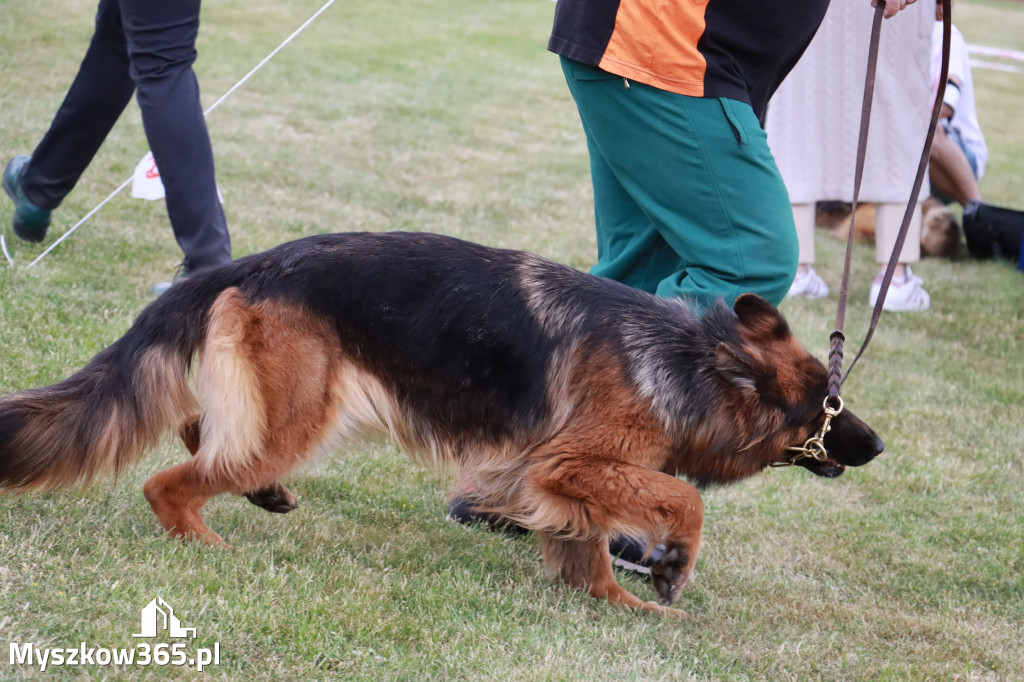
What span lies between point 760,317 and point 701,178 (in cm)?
47

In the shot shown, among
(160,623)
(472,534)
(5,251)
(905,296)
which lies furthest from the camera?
(905,296)

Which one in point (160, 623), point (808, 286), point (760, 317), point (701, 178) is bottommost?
point (808, 286)

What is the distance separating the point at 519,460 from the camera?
303 cm

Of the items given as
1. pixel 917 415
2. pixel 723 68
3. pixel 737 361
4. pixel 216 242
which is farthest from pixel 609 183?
pixel 917 415

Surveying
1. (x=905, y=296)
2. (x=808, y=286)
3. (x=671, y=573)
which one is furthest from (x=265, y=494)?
(x=905, y=296)

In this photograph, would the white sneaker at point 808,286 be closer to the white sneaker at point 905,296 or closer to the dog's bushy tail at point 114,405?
the white sneaker at point 905,296

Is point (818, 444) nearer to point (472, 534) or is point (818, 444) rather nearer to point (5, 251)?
point (472, 534)

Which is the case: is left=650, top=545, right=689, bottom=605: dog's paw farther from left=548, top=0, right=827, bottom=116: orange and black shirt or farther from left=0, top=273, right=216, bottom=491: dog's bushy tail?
left=0, top=273, right=216, bottom=491: dog's bushy tail

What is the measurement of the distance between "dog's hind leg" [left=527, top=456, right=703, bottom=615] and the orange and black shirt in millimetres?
1176

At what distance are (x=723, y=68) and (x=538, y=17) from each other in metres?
17.3

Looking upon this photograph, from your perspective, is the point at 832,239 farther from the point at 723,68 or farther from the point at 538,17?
the point at 538,17

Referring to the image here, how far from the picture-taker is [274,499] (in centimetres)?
333

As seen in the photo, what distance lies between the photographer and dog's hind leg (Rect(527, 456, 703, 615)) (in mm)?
2895

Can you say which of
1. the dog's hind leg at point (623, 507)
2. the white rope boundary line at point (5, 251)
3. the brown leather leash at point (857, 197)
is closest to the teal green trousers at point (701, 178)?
the brown leather leash at point (857, 197)
